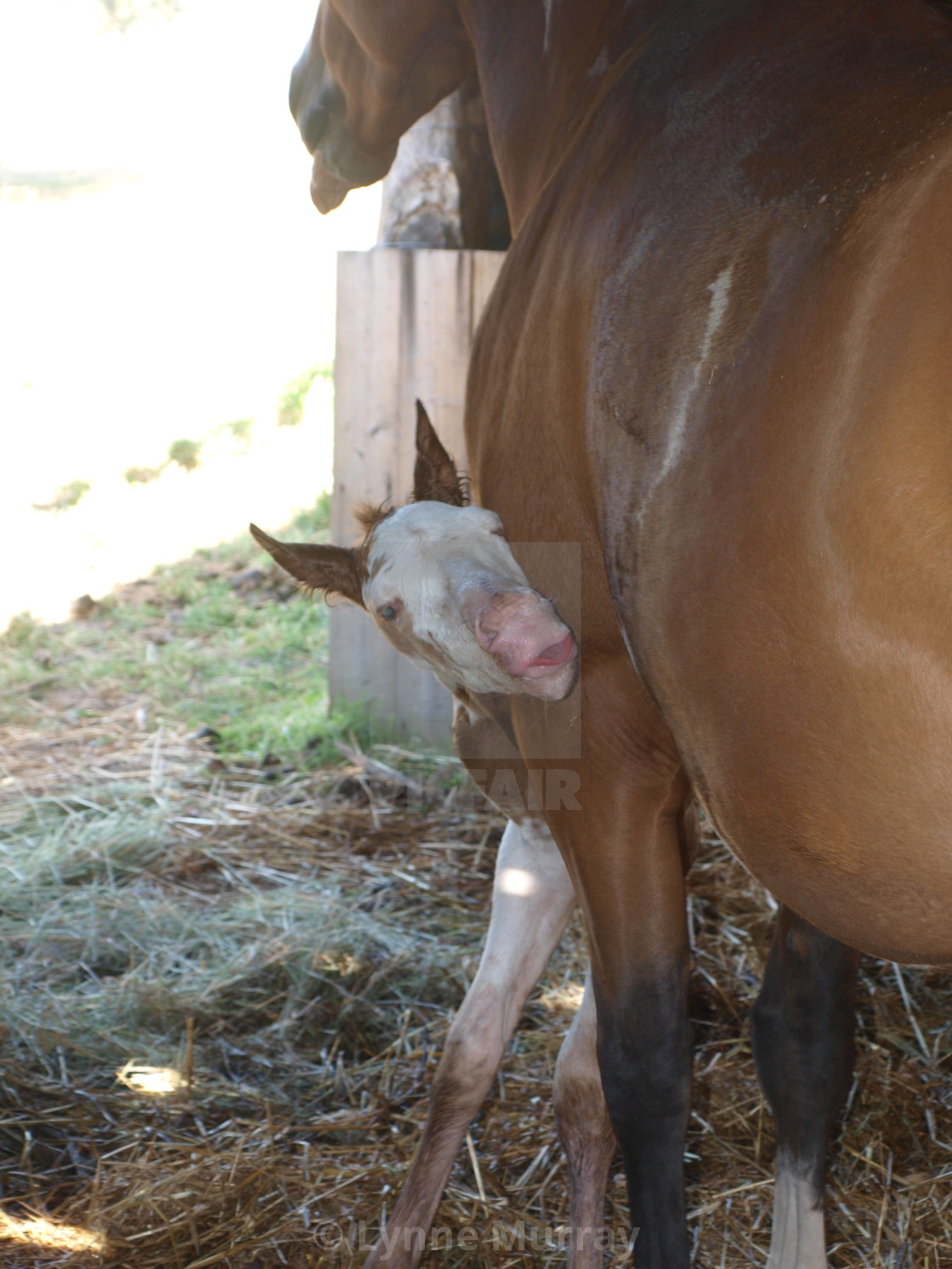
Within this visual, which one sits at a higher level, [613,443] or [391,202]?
[391,202]

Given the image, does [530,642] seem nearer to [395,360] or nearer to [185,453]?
[395,360]

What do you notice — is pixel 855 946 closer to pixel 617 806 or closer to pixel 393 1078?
pixel 617 806

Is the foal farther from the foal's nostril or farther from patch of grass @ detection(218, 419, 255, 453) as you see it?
patch of grass @ detection(218, 419, 255, 453)

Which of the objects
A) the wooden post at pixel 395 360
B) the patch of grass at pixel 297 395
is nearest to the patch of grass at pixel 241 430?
the patch of grass at pixel 297 395

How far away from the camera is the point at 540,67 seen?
85.4 inches

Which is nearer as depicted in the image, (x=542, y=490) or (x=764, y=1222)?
(x=542, y=490)

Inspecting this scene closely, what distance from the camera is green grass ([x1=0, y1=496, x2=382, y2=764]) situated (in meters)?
4.74

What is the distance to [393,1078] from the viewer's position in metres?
2.64

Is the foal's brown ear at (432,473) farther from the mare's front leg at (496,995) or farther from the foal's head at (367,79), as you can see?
the foal's head at (367,79)

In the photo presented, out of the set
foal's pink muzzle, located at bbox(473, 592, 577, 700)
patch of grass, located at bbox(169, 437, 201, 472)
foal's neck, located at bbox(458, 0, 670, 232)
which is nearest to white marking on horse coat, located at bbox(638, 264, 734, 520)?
foal's pink muzzle, located at bbox(473, 592, 577, 700)

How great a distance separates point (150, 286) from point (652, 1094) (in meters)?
10.2

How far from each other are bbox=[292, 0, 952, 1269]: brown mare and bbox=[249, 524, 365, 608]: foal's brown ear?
10.9 inches

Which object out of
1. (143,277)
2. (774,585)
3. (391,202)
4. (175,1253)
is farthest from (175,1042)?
(143,277)

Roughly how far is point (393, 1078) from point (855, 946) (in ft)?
5.32
